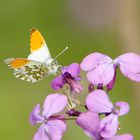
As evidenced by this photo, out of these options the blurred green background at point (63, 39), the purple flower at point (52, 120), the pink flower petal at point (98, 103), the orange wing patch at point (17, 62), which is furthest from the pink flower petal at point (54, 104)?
the blurred green background at point (63, 39)

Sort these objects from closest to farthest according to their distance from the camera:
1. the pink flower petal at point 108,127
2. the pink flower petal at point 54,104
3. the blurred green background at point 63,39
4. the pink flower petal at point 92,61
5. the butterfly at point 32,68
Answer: the pink flower petal at point 108,127 < the pink flower petal at point 54,104 < the pink flower petal at point 92,61 < the butterfly at point 32,68 < the blurred green background at point 63,39

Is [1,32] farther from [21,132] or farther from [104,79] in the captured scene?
[104,79]

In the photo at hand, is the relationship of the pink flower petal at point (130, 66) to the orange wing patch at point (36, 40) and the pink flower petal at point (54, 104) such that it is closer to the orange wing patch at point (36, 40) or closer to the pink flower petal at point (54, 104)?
the pink flower petal at point (54, 104)

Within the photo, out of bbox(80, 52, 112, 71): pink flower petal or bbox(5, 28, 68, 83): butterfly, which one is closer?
bbox(80, 52, 112, 71): pink flower petal

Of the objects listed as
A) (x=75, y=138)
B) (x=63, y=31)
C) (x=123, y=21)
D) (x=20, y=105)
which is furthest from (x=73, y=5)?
(x=75, y=138)

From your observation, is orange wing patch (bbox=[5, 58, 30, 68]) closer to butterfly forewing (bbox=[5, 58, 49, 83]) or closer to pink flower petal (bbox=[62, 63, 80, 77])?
butterfly forewing (bbox=[5, 58, 49, 83])

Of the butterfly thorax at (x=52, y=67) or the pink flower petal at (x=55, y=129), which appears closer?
the pink flower petal at (x=55, y=129)

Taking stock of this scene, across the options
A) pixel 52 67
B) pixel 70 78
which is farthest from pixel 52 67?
pixel 70 78

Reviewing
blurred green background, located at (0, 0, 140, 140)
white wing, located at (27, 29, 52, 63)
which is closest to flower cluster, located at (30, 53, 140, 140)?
white wing, located at (27, 29, 52, 63)
